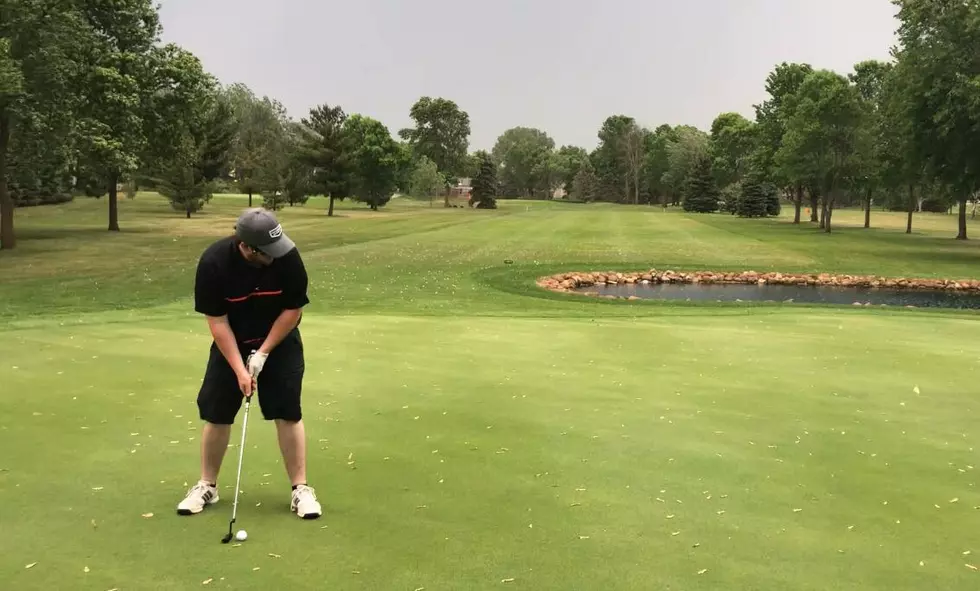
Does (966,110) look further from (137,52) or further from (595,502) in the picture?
(137,52)

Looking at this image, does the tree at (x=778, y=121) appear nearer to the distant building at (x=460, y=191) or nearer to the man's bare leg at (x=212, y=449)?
the man's bare leg at (x=212, y=449)

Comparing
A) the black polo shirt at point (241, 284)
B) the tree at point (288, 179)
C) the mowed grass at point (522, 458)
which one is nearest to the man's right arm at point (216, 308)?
the black polo shirt at point (241, 284)

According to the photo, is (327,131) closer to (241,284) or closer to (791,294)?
(791,294)

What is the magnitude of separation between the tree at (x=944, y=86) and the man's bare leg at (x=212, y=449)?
31.3 m

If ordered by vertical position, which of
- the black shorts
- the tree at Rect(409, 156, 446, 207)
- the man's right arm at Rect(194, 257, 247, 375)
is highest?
the tree at Rect(409, 156, 446, 207)

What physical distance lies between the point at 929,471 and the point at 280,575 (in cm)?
435

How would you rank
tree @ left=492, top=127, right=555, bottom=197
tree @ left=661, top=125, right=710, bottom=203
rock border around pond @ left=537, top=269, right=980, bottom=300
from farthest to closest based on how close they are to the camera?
tree @ left=492, top=127, right=555, bottom=197
tree @ left=661, top=125, right=710, bottom=203
rock border around pond @ left=537, top=269, right=980, bottom=300

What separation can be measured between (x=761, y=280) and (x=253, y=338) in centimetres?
2255

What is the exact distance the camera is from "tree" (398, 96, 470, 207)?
114 metres

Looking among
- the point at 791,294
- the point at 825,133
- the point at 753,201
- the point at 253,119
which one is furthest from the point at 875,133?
the point at 253,119

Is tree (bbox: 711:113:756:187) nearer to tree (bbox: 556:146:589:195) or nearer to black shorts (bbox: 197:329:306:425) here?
tree (bbox: 556:146:589:195)

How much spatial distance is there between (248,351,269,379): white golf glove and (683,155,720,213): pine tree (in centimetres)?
8893

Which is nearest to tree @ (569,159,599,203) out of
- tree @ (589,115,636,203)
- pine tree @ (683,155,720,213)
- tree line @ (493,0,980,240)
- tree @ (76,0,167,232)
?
tree @ (589,115,636,203)

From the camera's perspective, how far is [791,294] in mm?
21766
